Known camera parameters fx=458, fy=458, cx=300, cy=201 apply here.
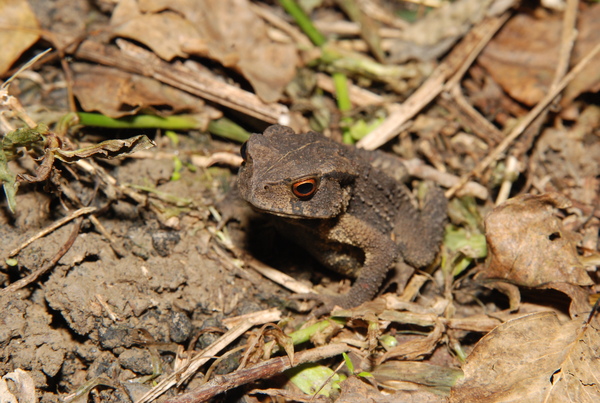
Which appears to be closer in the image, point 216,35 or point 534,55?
point 216,35

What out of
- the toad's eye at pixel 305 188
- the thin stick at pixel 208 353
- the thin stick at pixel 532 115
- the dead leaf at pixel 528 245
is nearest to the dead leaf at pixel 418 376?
the dead leaf at pixel 528 245

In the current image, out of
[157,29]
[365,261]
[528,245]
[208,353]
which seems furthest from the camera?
[157,29]

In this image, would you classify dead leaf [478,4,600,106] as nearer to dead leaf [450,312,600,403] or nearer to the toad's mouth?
dead leaf [450,312,600,403]

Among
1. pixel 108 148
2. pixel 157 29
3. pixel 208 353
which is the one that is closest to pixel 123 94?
pixel 157 29

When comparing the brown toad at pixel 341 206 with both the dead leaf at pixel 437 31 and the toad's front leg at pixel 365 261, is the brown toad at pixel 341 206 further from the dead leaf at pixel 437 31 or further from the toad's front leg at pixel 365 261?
the dead leaf at pixel 437 31

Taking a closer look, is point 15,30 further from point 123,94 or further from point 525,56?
point 525,56

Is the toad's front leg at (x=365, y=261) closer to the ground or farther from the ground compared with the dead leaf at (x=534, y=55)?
closer to the ground

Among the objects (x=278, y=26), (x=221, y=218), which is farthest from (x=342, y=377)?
(x=278, y=26)
